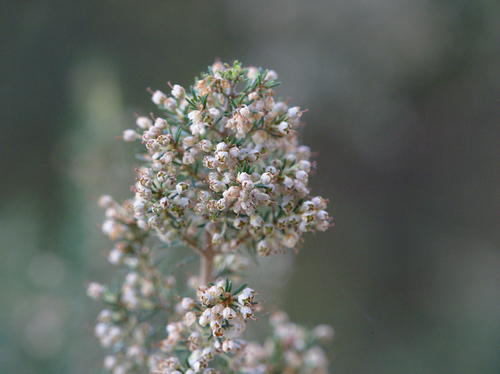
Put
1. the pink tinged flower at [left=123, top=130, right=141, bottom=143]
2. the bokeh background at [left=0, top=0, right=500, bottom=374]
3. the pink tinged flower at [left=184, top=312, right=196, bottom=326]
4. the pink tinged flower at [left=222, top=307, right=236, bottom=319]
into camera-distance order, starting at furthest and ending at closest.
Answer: the bokeh background at [left=0, top=0, right=500, bottom=374] < the pink tinged flower at [left=123, top=130, right=141, bottom=143] < the pink tinged flower at [left=184, top=312, right=196, bottom=326] < the pink tinged flower at [left=222, top=307, right=236, bottom=319]

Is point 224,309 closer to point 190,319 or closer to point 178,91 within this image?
point 190,319

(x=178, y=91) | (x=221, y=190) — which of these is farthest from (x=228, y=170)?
(x=178, y=91)

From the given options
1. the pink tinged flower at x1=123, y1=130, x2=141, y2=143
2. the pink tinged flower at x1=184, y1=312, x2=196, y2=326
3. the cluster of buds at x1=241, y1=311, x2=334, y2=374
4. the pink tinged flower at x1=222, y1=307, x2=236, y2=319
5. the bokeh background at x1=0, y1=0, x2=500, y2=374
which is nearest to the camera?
the pink tinged flower at x1=222, y1=307, x2=236, y2=319

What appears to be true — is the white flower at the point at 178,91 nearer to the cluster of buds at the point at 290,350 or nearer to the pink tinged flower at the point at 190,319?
the pink tinged flower at the point at 190,319

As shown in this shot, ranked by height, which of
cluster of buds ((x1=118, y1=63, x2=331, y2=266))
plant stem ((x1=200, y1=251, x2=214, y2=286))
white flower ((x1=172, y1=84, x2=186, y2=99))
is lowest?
plant stem ((x1=200, y1=251, x2=214, y2=286))

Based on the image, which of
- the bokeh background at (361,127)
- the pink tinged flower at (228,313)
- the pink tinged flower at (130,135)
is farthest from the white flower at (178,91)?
the bokeh background at (361,127)

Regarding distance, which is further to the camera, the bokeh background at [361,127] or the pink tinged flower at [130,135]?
the bokeh background at [361,127]

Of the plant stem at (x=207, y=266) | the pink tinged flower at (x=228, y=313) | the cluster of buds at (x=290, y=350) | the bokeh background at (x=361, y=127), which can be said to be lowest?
the pink tinged flower at (x=228, y=313)

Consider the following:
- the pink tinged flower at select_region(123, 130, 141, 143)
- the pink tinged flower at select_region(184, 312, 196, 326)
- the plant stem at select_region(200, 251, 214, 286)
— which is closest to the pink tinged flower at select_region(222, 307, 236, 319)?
the pink tinged flower at select_region(184, 312, 196, 326)

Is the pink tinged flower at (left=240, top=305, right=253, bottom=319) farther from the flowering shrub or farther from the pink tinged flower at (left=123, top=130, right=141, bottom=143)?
the pink tinged flower at (left=123, top=130, right=141, bottom=143)

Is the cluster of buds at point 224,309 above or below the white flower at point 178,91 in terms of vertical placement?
below
